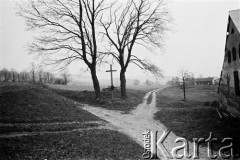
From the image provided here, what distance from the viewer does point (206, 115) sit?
1592 cm

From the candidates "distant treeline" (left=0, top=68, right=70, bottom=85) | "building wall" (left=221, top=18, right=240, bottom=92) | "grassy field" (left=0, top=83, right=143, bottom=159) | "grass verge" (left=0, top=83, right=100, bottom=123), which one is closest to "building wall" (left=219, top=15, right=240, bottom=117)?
"building wall" (left=221, top=18, right=240, bottom=92)

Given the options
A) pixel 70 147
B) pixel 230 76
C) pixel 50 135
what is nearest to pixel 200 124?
pixel 230 76

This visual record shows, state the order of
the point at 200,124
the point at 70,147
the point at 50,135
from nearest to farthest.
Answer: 1. the point at 70,147
2. the point at 50,135
3. the point at 200,124

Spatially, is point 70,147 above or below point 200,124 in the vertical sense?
above

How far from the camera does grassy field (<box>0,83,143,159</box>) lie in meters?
6.79

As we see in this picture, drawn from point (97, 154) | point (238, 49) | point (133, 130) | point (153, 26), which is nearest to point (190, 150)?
point (133, 130)

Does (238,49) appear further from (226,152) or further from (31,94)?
(31,94)

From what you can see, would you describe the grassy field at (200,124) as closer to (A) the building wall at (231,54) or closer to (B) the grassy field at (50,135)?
(A) the building wall at (231,54)

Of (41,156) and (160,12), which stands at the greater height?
(160,12)

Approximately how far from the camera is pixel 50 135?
8.50 metres

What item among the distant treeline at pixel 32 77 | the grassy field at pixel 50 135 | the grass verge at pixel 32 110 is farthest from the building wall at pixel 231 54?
the distant treeline at pixel 32 77

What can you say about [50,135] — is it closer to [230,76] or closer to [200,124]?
[200,124]

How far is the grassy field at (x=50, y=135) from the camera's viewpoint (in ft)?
22.3

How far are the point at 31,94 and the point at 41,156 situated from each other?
933cm
